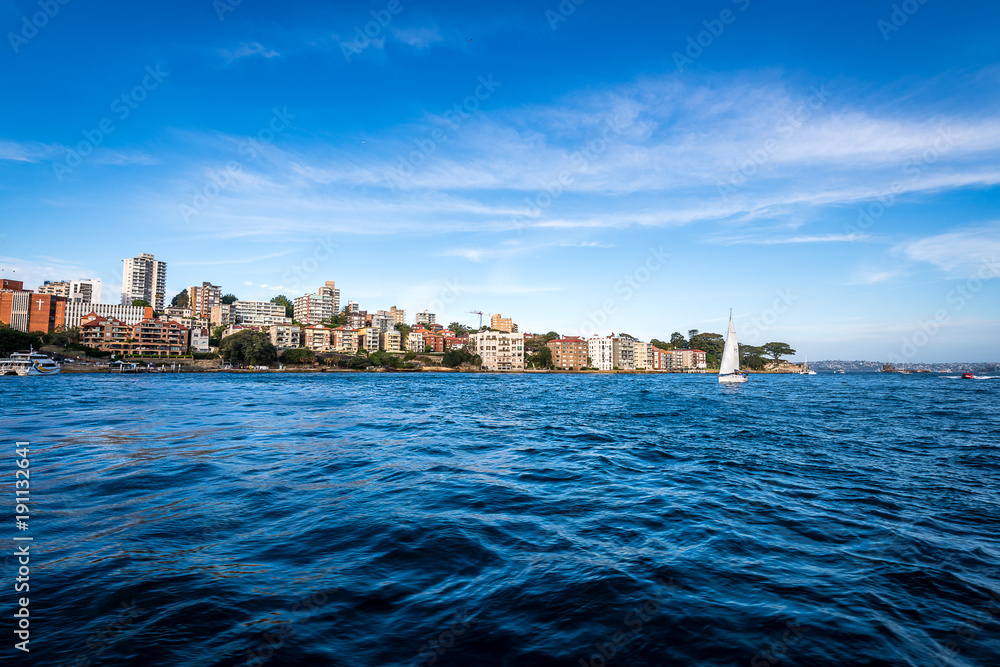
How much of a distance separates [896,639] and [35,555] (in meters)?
9.07

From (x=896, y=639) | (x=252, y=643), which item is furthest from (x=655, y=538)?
(x=252, y=643)

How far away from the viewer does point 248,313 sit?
175250 millimetres

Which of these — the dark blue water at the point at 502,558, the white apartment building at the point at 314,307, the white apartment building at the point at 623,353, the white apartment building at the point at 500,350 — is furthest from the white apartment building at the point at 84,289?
the dark blue water at the point at 502,558

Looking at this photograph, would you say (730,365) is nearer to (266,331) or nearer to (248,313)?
(266,331)

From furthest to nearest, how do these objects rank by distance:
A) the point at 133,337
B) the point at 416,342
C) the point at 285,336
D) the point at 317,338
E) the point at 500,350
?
the point at 416,342
the point at 500,350
the point at 317,338
the point at 285,336
the point at 133,337

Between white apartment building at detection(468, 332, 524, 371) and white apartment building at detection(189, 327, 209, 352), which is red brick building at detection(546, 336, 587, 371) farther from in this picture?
white apartment building at detection(189, 327, 209, 352)

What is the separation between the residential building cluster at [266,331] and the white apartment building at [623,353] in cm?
34

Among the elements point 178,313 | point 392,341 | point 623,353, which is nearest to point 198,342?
point 392,341

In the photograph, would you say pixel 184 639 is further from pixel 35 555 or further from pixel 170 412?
pixel 170 412

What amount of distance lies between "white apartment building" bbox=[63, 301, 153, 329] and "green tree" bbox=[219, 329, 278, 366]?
225 feet

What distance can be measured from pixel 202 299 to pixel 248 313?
28.2 m

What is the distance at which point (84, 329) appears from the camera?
11438 centimetres

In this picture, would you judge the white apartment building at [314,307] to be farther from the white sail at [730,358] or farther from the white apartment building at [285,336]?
the white sail at [730,358]

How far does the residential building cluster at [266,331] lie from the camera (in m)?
114
